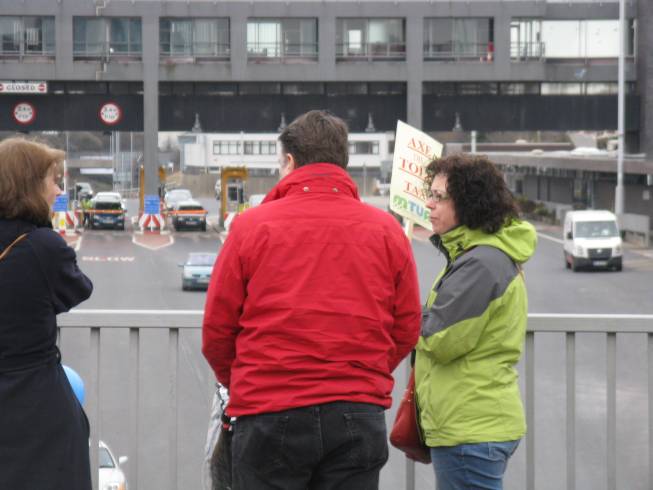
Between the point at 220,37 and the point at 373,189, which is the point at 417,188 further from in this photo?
the point at 373,189

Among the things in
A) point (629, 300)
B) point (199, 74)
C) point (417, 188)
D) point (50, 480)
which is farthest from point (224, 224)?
point (50, 480)

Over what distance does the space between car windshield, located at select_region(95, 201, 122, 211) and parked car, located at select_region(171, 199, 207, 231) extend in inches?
120

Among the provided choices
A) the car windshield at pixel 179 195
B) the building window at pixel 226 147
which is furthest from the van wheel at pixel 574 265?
the building window at pixel 226 147

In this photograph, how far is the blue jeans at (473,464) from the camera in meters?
4.84

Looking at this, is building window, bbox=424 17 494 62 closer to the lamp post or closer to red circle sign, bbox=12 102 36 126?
the lamp post

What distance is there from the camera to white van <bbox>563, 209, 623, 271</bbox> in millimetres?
47094

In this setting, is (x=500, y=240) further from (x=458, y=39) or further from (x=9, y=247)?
(x=458, y=39)

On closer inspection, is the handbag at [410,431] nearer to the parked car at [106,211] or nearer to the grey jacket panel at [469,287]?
the grey jacket panel at [469,287]

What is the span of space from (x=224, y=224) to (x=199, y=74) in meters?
9.71

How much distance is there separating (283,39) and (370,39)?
4537mm

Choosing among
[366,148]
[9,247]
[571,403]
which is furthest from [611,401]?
[366,148]

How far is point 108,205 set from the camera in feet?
226

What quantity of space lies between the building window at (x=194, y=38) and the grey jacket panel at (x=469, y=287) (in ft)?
201

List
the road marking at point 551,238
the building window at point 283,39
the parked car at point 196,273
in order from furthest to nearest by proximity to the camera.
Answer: the building window at point 283,39, the road marking at point 551,238, the parked car at point 196,273
